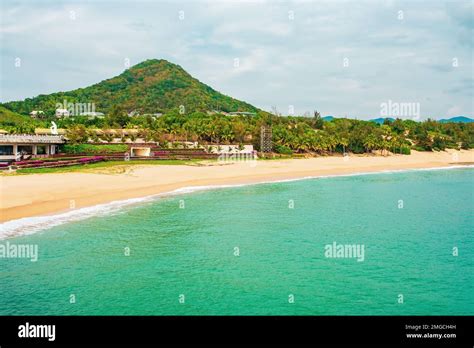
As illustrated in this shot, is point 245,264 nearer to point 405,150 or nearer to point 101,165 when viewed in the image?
point 101,165

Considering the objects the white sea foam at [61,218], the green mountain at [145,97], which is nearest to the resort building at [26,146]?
the white sea foam at [61,218]

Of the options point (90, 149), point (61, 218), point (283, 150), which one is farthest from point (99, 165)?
point (283, 150)

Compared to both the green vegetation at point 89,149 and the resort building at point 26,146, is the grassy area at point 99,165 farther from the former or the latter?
the resort building at point 26,146

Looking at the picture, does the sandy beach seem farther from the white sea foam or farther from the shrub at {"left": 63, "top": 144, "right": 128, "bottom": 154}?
the shrub at {"left": 63, "top": 144, "right": 128, "bottom": 154}

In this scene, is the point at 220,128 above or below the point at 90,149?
above
